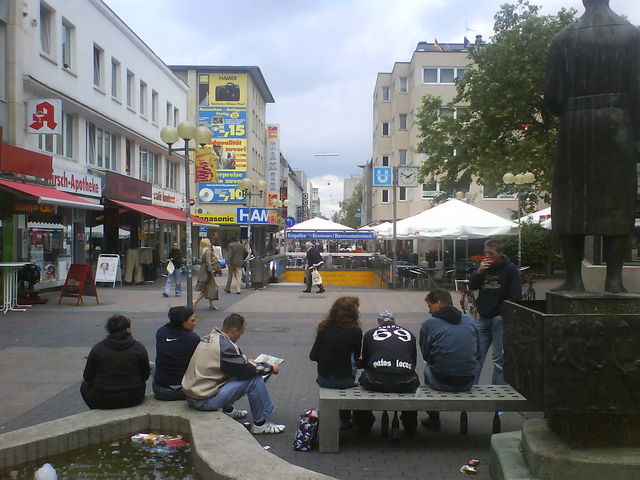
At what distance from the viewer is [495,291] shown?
22.3 ft

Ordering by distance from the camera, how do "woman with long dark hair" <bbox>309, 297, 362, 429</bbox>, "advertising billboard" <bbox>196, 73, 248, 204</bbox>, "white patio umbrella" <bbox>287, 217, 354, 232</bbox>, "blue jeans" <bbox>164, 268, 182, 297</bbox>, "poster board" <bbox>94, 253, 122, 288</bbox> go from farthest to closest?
"advertising billboard" <bbox>196, 73, 248, 204</bbox>, "white patio umbrella" <bbox>287, 217, 354, 232</bbox>, "poster board" <bbox>94, 253, 122, 288</bbox>, "blue jeans" <bbox>164, 268, 182, 297</bbox>, "woman with long dark hair" <bbox>309, 297, 362, 429</bbox>

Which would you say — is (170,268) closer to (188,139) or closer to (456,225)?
(188,139)

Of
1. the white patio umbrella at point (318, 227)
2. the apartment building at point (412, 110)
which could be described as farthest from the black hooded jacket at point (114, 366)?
the apartment building at point (412, 110)

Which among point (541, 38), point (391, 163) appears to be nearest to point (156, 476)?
point (541, 38)

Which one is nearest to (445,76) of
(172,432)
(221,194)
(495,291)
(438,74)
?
(438,74)

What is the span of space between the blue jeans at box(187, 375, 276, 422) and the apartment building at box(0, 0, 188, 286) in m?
10.1

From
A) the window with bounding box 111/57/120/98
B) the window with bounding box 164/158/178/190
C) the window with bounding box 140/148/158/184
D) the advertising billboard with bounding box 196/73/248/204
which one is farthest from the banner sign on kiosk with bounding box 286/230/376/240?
the advertising billboard with bounding box 196/73/248/204

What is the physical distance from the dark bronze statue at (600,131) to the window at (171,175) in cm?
3097

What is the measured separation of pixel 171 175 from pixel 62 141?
A: 1468 cm

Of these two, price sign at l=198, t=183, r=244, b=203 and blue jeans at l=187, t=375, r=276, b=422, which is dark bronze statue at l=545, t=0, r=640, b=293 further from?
price sign at l=198, t=183, r=244, b=203

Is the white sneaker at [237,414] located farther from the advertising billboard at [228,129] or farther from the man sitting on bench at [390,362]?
the advertising billboard at [228,129]

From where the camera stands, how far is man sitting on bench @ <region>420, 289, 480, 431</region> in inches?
223

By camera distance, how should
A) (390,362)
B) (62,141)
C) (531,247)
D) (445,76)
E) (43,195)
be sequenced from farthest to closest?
(445,76), (531,247), (62,141), (43,195), (390,362)

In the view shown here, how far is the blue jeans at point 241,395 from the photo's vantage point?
223 inches
